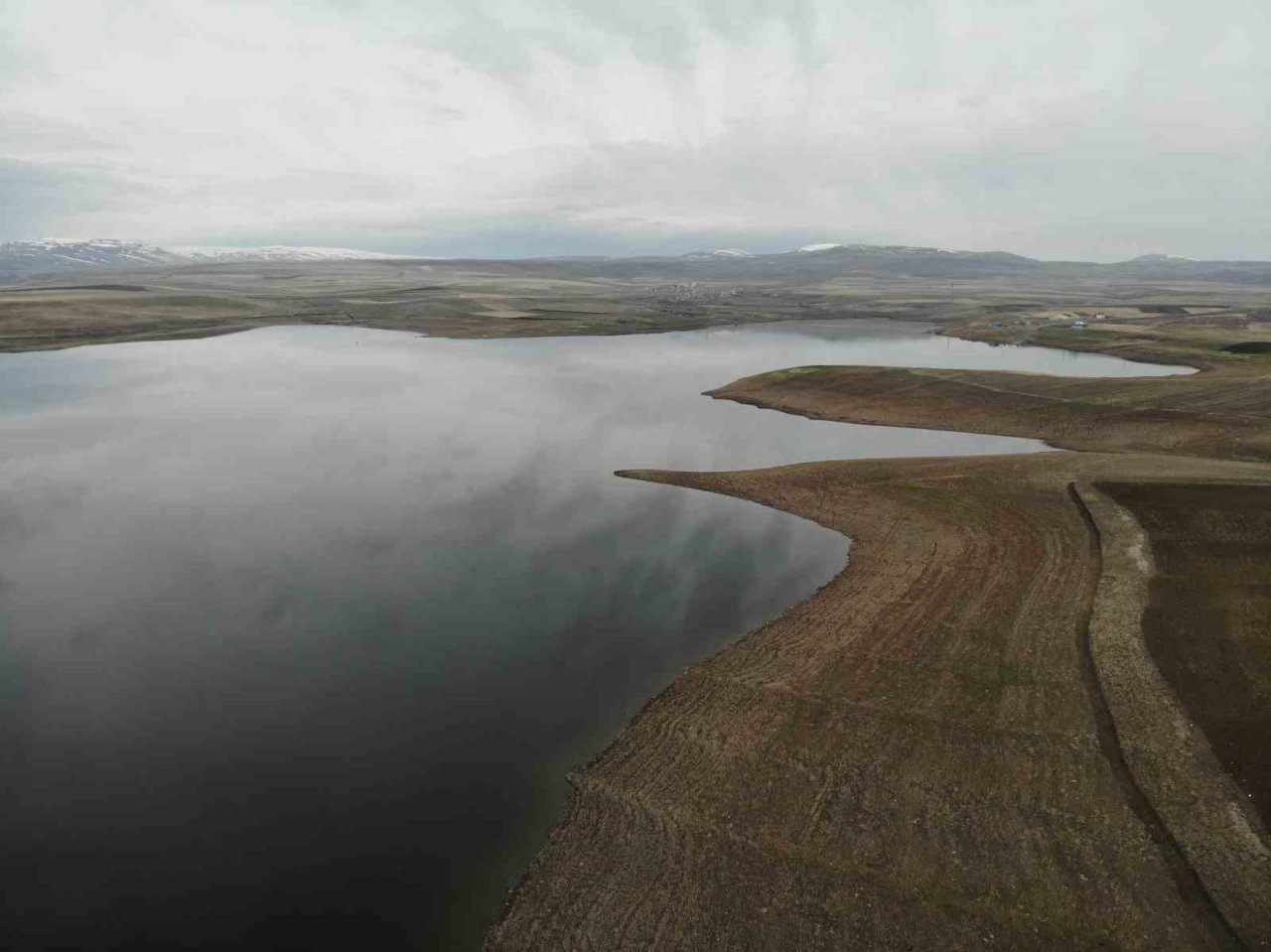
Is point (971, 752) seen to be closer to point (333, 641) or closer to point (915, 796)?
point (915, 796)

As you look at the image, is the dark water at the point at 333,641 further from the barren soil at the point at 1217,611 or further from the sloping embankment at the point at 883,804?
the barren soil at the point at 1217,611

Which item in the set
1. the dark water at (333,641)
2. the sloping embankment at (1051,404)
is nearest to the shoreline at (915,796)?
the dark water at (333,641)

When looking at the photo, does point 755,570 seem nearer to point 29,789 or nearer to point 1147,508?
point 1147,508

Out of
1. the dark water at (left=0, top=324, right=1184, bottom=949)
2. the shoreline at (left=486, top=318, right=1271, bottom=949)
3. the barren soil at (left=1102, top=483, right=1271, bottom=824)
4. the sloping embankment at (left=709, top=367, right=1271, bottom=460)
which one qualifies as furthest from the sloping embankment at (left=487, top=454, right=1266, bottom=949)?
the sloping embankment at (left=709, top=367, right=1271, bottom=460)

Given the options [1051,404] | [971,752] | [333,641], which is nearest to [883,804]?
[971,752]

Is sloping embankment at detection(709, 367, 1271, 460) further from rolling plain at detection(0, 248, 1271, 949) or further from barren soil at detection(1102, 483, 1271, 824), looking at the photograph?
barren soil at detection(1102, 483, 1271, 824)

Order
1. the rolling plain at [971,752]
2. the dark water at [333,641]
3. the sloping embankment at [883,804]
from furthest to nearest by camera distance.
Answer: the dark water at [333,641] → the rolling plain at [971,752] → the sloping embankment at [883,804]

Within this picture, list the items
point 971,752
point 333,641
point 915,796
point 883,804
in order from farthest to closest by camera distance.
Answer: point 333,641
point 971,752
point 915,796
point 883,804

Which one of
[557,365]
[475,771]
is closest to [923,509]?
[475,771]
